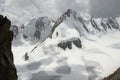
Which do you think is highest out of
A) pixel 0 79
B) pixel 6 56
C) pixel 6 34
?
pixel 6 34

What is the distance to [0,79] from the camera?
187ft

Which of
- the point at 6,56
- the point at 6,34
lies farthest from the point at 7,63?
the point at 6,34

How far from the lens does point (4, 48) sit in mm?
61469

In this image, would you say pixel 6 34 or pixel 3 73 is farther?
pixel 6 34

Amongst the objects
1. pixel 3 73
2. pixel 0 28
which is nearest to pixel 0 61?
pixel 3 73

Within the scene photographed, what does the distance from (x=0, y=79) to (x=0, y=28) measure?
30.5 ft

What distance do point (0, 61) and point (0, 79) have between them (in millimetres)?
3094

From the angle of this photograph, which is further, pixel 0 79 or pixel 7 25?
pixel 7 25

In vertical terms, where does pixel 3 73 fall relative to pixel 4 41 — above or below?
below

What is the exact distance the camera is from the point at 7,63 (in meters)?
59.8

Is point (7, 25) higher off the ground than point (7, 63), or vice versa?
point (7, 25)

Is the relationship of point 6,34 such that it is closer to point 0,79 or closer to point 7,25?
point 7,25

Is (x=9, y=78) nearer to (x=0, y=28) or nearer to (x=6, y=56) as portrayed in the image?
(x=6, y=56)

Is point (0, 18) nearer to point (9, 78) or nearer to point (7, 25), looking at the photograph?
point (7, 25)
